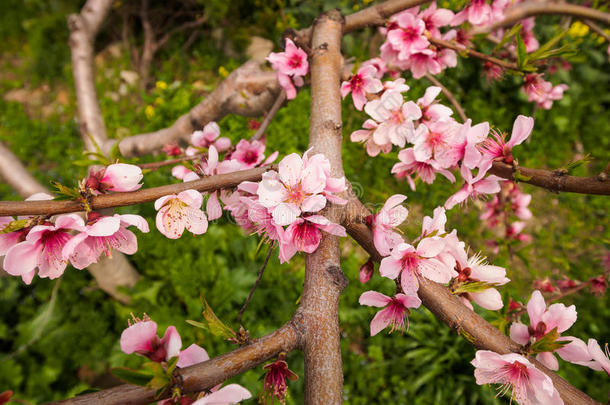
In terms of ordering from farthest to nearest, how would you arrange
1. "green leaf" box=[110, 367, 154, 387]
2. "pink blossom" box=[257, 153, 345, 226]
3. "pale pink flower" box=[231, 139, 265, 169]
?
"pale pink flower" box=[231, 139, 265, 169] < "pink blossom" box=[257, 153, 345, 226] < "green leaf" box=[110, 367, 154, 387]

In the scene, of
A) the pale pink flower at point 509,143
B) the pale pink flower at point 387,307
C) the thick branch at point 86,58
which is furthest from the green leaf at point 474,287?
the thick branch at point 86,58

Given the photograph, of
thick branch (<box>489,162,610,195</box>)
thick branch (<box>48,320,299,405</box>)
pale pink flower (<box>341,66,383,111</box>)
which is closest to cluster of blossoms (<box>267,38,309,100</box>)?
pale pink flower (<box>341,66,383,111</box>)

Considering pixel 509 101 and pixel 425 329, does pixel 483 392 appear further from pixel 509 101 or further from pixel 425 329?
pixel 509 101

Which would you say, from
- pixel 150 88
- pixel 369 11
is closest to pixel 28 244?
pixel 369 11

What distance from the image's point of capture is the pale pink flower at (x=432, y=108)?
4.01ft

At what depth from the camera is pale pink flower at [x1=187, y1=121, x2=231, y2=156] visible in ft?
4.99

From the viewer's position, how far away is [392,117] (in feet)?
Answer: 4.10

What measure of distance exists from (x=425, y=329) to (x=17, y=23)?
7957 mm

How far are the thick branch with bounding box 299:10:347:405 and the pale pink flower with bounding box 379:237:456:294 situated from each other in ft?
0.45

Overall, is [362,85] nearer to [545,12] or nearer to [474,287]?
[474,287]

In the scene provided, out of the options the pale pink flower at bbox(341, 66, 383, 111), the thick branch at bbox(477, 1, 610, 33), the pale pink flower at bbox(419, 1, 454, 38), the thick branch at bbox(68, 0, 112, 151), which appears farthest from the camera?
the thick branch at bbox(68, 0, 112, 151)

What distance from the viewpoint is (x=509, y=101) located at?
392 centimetres

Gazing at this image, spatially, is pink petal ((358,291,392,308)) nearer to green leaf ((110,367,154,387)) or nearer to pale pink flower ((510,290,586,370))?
pale pink flower ((510,290,586,370))

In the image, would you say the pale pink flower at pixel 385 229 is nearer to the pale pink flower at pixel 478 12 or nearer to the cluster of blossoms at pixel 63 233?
the cluster of blossoms at pixel 63 233
